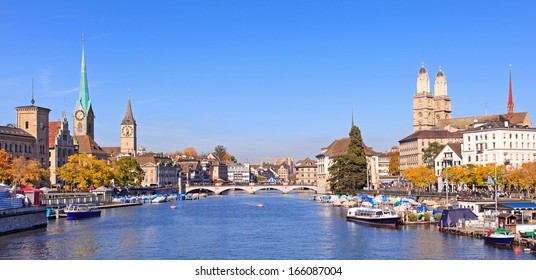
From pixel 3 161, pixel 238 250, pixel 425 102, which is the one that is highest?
pixel 425 102

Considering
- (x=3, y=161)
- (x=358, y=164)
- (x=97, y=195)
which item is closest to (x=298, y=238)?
(x=3, y=161)

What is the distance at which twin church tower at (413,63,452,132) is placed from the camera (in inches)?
7276

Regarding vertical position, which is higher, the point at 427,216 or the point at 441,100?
the point at 441,100

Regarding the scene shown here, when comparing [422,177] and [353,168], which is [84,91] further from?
[422,177]

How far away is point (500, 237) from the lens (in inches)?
1654

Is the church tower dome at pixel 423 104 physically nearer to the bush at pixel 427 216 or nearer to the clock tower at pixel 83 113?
the clock tower at pixel 83 113

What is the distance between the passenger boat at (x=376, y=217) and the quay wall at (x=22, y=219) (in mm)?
27673

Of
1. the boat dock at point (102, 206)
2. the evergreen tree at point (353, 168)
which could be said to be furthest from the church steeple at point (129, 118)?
the evergreen tree at point (353, 168)

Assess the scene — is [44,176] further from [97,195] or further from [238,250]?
[238,250]

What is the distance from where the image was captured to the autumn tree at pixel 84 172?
101 meters

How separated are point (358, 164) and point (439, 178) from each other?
14845 millimetres

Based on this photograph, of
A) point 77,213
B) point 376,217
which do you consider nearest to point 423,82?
point 376,217

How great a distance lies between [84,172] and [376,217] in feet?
173

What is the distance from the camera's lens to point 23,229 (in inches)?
2185
